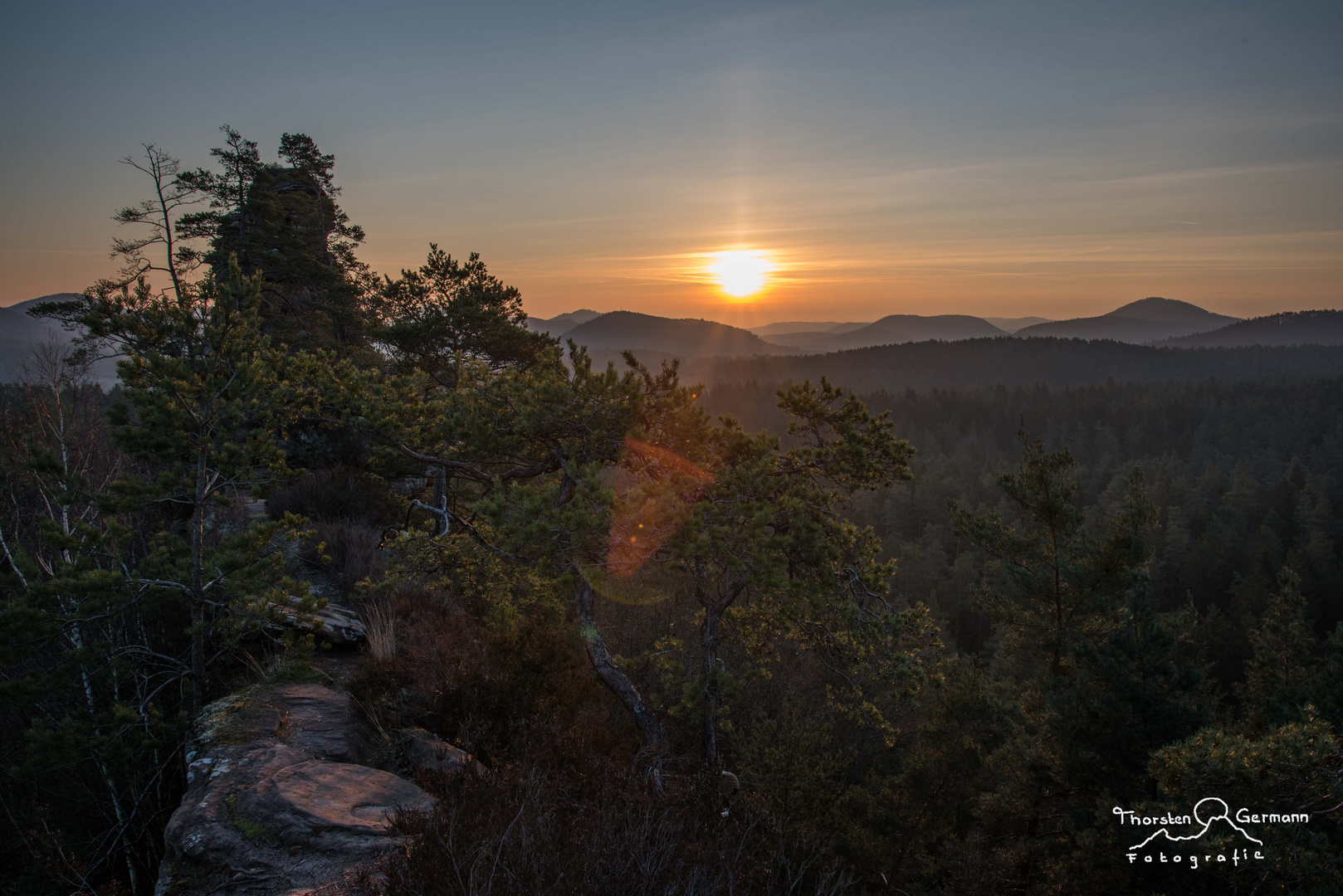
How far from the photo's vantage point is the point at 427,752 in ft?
19.1

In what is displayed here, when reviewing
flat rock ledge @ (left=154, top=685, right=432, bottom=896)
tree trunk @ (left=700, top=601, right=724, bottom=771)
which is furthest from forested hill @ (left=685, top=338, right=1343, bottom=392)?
flat rock ledge @ (left=154, top=685, right=432, bottom=896)

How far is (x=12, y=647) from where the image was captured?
630 cm

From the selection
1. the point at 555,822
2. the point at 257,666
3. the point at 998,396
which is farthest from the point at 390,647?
the point at 998,396

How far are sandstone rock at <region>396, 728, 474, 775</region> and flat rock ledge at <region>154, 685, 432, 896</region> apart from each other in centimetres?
31

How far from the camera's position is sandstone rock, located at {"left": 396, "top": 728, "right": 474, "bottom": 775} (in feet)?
17.7

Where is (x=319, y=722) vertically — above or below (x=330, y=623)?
below

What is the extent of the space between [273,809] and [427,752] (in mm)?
1412

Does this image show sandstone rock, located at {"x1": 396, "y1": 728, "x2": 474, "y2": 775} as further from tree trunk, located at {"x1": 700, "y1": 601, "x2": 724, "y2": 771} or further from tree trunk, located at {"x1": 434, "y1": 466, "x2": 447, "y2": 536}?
tree trunk, located at {"x1": 434, "y1": 466, "x2": 447, "y2": 536}

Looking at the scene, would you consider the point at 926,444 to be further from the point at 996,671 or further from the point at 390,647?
the point at 390,647

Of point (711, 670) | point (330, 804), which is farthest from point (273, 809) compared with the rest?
point (711, 670)
